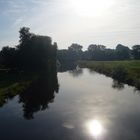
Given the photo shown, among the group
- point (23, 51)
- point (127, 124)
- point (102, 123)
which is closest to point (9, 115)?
point (102, 123)

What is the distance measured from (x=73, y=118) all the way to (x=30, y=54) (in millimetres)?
55052

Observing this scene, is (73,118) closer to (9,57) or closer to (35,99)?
(35,99)

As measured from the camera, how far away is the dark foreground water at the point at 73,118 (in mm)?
22031

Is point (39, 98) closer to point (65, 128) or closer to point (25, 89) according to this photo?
point (25, 89)

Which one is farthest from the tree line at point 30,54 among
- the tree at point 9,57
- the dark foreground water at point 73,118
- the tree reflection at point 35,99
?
the dark foreground water at point 73,118

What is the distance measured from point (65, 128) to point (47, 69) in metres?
63.0

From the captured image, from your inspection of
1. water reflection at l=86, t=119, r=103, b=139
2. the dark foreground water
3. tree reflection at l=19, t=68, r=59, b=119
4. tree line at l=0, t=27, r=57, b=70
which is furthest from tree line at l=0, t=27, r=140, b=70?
water reflection at l=86, t=119, r=103, b=139

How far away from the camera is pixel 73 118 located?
90.0 feet

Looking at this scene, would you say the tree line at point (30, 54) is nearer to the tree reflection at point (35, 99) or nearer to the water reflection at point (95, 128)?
the tree reflection at point (35, 99)

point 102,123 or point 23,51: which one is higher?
point 23,51

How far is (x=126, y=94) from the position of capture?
41.3 m

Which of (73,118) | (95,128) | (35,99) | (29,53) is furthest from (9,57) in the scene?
(95,128)

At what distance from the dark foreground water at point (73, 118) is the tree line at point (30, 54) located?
132 feet

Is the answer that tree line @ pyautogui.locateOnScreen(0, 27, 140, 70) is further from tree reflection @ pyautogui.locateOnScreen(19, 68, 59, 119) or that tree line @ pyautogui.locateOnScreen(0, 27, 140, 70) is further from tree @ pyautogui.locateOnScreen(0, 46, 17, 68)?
tree reflection @ pyautogui.locateOnScreen(19, 68, 59, 119)
